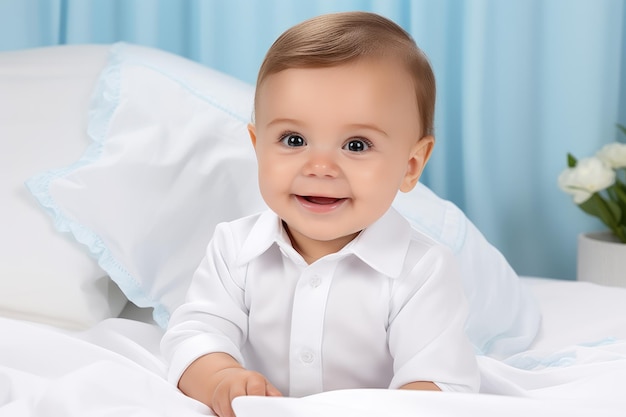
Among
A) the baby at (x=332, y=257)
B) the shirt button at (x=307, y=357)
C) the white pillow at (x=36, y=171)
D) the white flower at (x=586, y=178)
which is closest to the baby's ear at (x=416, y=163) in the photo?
the baby at (x=332, y=257)

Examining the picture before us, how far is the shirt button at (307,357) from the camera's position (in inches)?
46.6

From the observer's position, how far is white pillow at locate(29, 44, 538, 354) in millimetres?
1555

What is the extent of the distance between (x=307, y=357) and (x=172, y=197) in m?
0.53

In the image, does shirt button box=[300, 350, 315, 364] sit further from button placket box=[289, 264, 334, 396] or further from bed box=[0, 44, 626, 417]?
bed box=[0, 44, 626, 417]

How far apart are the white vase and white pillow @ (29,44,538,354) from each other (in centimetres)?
70

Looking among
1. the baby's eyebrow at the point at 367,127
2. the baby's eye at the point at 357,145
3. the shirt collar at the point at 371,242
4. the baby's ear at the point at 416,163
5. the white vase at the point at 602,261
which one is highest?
the baby's eyebrow at the point at 367,127

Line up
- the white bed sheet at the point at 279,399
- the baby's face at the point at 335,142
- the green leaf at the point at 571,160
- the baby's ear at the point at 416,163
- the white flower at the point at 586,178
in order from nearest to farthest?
the white bed sheet at the point at 279,399 < the baby's face at the point at 335,142 < the baby's ear at the point at 416,163 < the white flower at the point at 586,178 < the green leaf at the point at 571,160

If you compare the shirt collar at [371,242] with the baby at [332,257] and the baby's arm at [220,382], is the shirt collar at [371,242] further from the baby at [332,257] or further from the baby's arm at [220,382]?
the baby's arm at [220,382]

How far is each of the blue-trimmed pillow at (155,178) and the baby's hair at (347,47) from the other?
0.48 meters

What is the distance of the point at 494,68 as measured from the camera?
2.61 m

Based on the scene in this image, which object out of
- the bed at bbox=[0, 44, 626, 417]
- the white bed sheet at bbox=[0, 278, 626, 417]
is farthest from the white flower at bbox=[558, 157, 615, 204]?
the white bed sheet at bbox=[0, 278, 626, 417]

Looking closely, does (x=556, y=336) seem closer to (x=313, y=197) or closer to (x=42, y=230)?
(x=313, y=197)

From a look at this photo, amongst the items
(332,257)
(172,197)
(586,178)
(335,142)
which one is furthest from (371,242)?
(586,178)

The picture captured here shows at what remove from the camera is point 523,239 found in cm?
267
